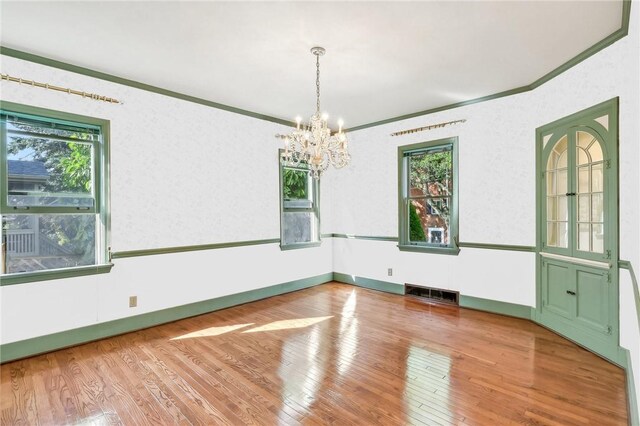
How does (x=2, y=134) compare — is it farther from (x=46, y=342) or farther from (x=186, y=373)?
(x=186, y=373)

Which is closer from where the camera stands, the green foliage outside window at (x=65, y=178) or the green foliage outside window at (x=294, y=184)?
the green foliage outside window at (x=65, y=178)

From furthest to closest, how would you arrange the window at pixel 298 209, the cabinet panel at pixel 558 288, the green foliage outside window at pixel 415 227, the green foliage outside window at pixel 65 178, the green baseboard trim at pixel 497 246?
the window at pixel 298 209
the green foliage outside window at pixel 415 227
the green baseboard trim at pixel 497 246
the cabinet panel at pixel 558 288
the green foliage outside window at pixel 65 178

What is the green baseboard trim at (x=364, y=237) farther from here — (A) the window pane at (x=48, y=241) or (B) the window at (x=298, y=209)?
(A) the window pane at (x=48, y=241)

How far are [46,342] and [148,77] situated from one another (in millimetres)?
2879

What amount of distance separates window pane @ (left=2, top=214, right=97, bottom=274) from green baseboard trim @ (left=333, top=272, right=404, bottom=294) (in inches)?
154

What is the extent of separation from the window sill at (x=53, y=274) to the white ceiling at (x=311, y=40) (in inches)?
81.4

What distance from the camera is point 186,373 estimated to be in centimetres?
273

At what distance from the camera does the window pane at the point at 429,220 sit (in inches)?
192

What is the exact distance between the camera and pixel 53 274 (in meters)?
3.16

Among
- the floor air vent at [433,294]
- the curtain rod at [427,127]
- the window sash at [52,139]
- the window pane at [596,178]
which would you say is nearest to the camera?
the window sash at [52,139]

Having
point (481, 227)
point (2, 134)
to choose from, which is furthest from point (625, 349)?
point (2, 134)

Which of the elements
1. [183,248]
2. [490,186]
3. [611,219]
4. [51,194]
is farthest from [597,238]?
[51,194]

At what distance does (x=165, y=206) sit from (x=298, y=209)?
2267 millimetres

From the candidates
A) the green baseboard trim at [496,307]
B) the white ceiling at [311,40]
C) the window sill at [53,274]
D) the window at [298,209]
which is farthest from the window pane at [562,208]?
the window sill at [53,274]
